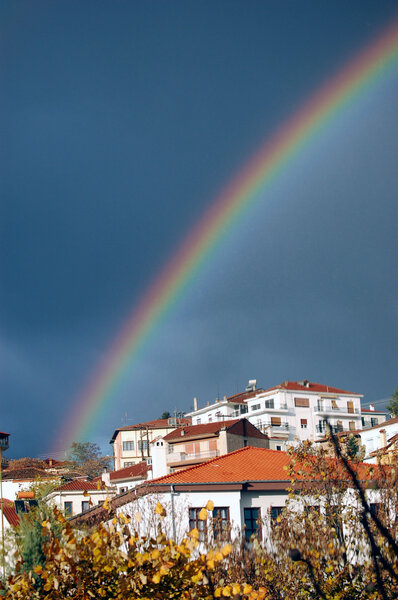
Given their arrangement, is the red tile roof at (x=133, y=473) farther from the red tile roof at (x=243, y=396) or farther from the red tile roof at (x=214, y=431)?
the red tile roof at (x=243, y=396)

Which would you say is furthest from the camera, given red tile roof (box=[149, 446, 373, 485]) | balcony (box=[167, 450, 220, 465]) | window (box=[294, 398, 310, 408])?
window (box=[294, 398, 310, 408])

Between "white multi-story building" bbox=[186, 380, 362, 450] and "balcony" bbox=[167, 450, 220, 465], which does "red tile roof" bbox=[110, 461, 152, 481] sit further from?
"white multi-story building" bbox=[186, 380, 362, 450]

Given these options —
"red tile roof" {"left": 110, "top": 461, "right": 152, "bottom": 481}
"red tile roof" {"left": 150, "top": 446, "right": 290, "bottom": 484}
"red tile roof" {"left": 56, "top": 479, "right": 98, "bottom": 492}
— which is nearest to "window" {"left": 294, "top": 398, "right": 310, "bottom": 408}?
"red tile roof" {"left": 110, "top": 461, "right": 152, "bottom": 481}

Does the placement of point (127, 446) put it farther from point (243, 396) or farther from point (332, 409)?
point (332, 409)

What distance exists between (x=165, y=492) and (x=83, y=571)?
77.5 feet

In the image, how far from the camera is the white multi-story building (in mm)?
90062

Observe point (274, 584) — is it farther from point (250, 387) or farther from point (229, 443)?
point (250, 387)

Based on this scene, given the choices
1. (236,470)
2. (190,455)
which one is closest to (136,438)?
(190,455)

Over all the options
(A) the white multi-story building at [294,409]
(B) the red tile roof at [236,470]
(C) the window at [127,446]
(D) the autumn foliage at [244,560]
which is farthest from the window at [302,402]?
(D) the autumn foliage at [244,560]

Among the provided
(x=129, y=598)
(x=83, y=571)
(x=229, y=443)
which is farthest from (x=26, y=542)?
(x=229, y=443)

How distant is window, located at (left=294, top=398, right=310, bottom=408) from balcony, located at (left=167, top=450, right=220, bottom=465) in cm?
2495

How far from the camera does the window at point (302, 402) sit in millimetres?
92944

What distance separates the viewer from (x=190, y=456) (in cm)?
7244

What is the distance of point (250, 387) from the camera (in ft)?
349
